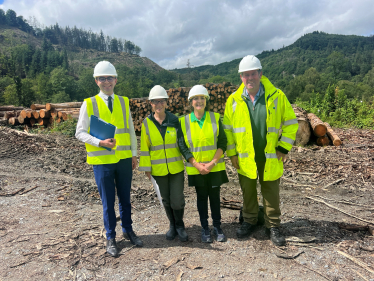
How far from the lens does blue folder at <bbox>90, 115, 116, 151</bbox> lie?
2.86m

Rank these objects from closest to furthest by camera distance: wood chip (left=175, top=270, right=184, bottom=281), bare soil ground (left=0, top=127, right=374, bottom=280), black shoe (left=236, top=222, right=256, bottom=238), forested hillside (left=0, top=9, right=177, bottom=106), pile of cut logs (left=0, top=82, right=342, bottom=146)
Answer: wood chip (left=175, top=270, right=184, bottom=281)
bare soil ground (left=0, top=127, right=374, bottom=280)
black shoe (left=236, top=222, right=256, bottom=238)
pile of cut logs (left=0, top=82, right=342, bottom=146)
forested hillside (left=0, top=9, right=177, bottom=106)

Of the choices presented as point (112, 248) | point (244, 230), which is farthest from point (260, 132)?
point (112, 248)

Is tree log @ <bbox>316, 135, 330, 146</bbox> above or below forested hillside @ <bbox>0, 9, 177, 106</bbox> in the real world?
below

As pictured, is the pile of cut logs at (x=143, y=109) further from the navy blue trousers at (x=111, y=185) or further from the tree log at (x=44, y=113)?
the navy blue trousers at (x=111, y=185)

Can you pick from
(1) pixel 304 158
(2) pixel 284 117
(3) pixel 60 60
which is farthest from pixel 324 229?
(3) pixel 60 60

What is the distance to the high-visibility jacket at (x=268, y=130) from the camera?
3.11 m

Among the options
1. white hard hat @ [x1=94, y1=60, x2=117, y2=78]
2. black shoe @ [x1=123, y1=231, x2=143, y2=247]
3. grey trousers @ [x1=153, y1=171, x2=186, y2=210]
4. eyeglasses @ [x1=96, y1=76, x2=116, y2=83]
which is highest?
white hard hat @ [x1=94, y1=60, x2=117, y2=78]

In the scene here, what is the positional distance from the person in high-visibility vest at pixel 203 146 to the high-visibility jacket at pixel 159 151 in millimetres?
133

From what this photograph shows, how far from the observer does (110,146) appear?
285cm

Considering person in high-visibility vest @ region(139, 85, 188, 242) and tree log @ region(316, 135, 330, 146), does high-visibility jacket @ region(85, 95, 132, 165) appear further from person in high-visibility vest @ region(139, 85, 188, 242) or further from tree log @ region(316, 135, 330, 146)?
tree log @ region(316, 135, 330, 146)

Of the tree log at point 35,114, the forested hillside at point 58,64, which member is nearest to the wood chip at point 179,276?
the tree log at point 35,114

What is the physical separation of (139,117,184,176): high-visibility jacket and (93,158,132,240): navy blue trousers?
239 millimetres

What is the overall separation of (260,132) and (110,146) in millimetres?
1958

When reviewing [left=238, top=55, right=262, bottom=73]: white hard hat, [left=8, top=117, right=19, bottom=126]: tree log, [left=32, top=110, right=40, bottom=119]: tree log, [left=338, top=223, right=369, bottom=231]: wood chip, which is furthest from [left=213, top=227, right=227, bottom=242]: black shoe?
[left=8, top=117, right=19, bottom=126]: tree log
